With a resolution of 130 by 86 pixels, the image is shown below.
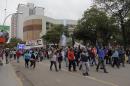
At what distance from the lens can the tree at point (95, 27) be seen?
68000 millimetres

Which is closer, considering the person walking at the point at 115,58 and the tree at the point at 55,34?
the person walking at the point at 115,58

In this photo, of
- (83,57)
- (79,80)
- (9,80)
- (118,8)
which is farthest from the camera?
(118,8)

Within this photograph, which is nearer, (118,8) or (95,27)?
(118,8)

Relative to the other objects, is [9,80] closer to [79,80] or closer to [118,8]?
[79,80]

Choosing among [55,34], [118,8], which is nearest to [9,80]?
[118,8]

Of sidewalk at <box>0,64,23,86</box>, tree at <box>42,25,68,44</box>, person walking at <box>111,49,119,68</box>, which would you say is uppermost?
tree at <box>42,25,68,44</box>

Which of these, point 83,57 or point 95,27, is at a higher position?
point 95,27

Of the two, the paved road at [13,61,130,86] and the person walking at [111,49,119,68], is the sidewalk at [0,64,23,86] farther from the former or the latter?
the person walking at [111,49,119,68]

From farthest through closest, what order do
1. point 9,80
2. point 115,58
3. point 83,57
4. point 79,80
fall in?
point 115,58, point 83,57, point 9,80, point 79,80

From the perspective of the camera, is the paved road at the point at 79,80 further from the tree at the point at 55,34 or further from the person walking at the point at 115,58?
the tree at the point at 55,34

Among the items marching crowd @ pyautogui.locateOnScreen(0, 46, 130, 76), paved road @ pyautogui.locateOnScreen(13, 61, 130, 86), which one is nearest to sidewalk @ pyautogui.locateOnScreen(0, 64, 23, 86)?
paved road @ pyautogui.locateOnScreen(13, 61, 130, 86)

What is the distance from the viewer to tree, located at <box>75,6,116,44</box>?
68.0 metres

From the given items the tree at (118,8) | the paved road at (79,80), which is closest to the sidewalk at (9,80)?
the paved road at (79,80)

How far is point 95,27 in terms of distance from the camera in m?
71.0
